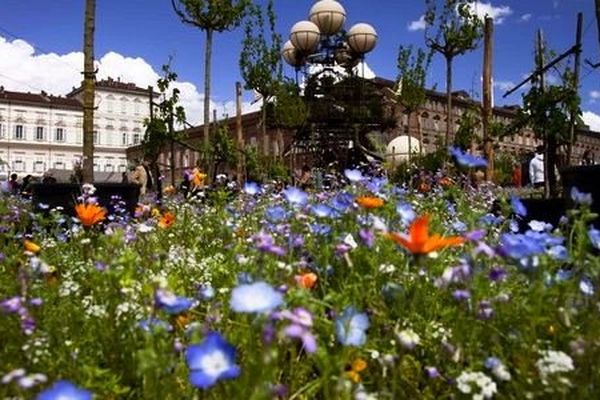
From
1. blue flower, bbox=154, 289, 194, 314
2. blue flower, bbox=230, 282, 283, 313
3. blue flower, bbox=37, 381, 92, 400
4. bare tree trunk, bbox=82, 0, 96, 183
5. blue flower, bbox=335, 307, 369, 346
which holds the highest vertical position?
bare tree trunk, bbox=82, 0, 96, 183

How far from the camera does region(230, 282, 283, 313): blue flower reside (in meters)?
1.20

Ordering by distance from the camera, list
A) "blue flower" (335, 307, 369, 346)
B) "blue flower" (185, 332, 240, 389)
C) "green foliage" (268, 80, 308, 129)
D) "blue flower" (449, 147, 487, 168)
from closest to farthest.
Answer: "blue flower" (185, 332, 240, 389)
"blue flower" (335, 307, 369, 346)
"blue flower" (449, 147, 487, 168)
"green foliage" (268, 80, 308, 129)

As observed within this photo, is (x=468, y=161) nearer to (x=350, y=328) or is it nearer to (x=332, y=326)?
(x=332, y=326)

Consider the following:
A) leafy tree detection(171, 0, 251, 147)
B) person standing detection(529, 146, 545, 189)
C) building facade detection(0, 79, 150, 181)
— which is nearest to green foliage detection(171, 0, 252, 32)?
leafy tree detection(171, 0, 251, 147)

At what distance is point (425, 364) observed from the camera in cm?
219

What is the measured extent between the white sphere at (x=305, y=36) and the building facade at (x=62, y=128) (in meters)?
68.3

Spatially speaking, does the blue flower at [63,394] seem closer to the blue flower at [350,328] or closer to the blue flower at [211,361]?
the blue flower at [211,361]

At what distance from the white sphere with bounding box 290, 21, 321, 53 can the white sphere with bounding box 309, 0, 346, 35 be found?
1.54 m

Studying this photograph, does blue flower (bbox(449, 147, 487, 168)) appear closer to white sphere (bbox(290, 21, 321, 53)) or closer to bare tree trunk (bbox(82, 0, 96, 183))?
bare tree trunk (bbox(82, 0, 96, 183))

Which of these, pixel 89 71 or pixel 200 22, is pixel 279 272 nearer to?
pixel 89 71

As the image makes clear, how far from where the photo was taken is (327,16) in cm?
2419

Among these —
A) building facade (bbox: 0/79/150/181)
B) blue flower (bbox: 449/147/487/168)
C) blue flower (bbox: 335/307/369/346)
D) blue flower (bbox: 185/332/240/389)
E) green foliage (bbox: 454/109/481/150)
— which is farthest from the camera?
building facade (bbox: 0/79/150/181)

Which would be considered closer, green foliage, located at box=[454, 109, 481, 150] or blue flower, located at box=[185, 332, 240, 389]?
blue flower, located at box=[185, 332, 240, 389]

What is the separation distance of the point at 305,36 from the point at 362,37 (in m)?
2.77
